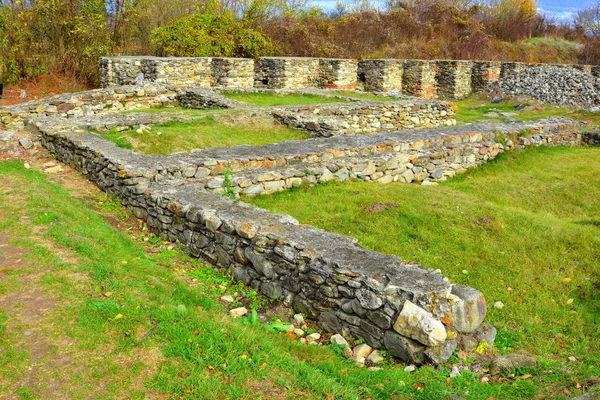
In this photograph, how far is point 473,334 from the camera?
4891 millimetres

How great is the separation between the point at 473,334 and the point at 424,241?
2.34m

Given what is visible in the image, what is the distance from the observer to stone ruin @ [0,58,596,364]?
475cm

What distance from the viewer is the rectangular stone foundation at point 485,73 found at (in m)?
25.0

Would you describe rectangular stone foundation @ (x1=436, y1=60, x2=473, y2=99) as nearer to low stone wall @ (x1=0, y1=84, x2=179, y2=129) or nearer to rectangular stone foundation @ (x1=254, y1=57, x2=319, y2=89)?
rectangular stone foundation @ (x1=254, y1=57, x2=319, y2=89)

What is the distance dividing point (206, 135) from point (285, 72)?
407 inches

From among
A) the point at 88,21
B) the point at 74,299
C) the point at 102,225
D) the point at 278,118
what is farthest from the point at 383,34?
the point at 74,299

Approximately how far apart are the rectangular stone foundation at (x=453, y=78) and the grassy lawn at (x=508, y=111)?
1.11 meters

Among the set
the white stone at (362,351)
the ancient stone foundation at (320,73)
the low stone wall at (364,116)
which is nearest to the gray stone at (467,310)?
the white stone at (362,351)

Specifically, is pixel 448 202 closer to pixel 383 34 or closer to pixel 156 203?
pixel 156 203

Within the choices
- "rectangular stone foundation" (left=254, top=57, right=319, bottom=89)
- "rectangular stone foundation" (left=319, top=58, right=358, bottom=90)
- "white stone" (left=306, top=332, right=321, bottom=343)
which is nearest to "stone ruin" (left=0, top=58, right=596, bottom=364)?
"white stone" (left=306, top=332, right=321, bottom=343)

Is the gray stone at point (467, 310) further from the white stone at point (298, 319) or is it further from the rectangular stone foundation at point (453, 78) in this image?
the rectangular stone foundation at point (453, 78)

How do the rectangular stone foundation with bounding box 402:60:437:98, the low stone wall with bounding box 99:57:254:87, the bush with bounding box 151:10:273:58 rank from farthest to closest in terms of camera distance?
1. the rectangular stone foundation with bounding box 402:60:437:98
2. the bush with bounding box 151:10:273:58
3. the low stone wall with bounding box 99:57:254:87

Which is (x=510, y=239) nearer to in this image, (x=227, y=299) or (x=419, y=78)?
(x=227, y=299)

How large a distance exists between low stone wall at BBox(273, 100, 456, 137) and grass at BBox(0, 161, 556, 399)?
8.30m
